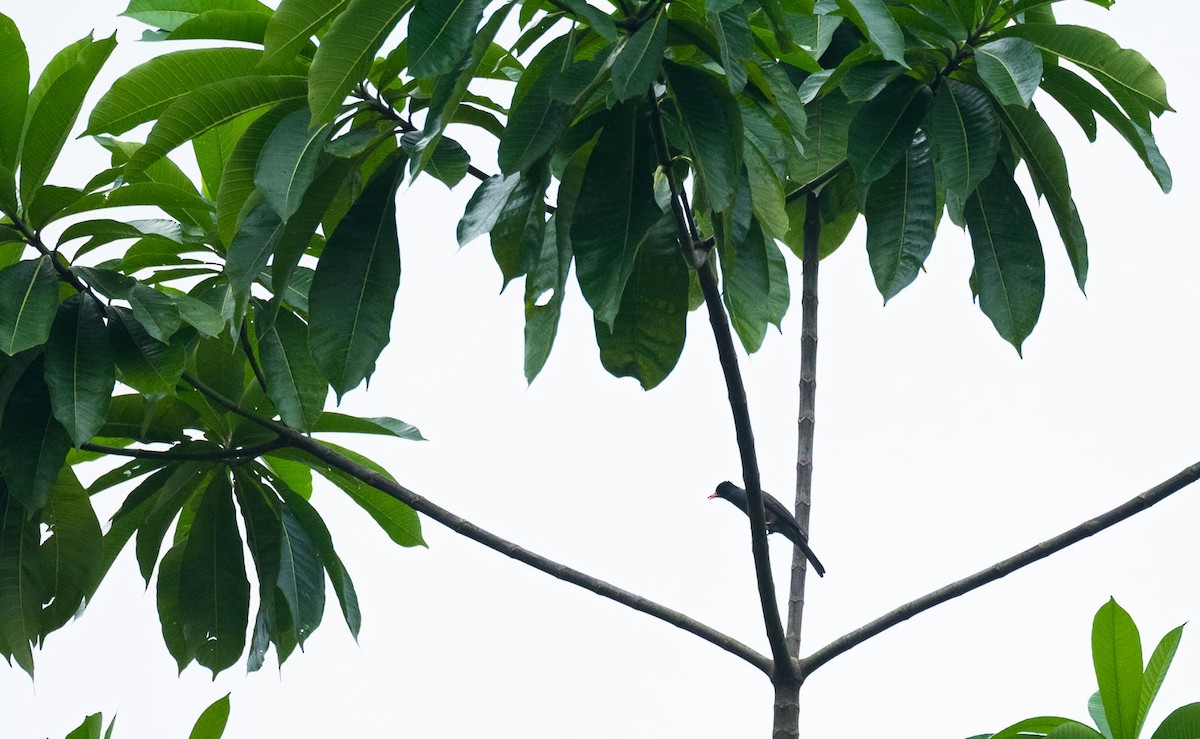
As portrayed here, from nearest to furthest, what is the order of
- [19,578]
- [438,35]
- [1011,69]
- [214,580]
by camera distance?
[438,35] → [1011,69] → [19,578] → [214,580]

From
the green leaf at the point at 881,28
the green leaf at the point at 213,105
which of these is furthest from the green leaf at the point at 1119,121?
the green leaf at the point at 213,105

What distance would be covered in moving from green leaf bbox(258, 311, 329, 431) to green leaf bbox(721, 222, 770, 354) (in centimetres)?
89

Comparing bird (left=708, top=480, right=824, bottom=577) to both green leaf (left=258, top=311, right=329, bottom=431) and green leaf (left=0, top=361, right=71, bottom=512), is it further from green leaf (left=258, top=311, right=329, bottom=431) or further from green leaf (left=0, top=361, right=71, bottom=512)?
green leaf (left=0, top=361, right=71, bottom=512)

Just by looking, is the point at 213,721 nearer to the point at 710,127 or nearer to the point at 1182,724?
the point at 710,127

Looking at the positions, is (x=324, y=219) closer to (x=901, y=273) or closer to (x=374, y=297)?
(x=374, y=297)

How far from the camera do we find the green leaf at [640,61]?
5.43 ft

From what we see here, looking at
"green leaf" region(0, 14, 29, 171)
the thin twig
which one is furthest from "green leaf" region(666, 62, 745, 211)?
"green leaf" region(0, 14, 29, 171)

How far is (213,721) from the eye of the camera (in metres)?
→ 2.58

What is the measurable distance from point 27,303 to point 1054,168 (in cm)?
194

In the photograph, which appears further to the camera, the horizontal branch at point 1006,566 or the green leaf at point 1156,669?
the green leaf at point 1156,669

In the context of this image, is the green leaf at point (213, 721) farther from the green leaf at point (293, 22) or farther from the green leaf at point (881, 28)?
the green leaf at point (881, 28)

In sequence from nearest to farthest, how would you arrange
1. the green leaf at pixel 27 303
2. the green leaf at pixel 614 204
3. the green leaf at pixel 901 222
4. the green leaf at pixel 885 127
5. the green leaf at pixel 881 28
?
the green leaf at pixel 881 28 < the green leaf at pixel 614 204 < the green leaf at pixel 885 127 < the green leaf at pixel 901 222 < the green leaf at pixel 27 303

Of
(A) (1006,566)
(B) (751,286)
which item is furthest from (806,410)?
(A) (1006,566)

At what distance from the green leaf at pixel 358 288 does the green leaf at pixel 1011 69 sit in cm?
100
